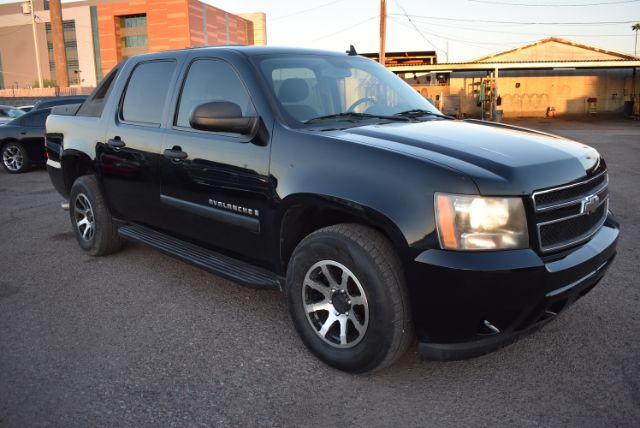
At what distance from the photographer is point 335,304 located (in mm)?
3039

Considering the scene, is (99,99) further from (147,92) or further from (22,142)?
(22,142)

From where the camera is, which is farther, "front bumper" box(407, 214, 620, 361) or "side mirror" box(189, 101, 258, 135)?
"side mirror" box(189, 101, 258, 135)

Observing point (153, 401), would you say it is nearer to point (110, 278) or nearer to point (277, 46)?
point (110, 278)

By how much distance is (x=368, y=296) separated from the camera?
279cm

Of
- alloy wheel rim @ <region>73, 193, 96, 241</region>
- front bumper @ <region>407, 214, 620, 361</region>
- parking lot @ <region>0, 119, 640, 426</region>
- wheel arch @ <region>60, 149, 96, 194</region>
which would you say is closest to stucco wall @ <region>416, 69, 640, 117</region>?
wheel arch @ <region>60, 149, 96, 194</region>

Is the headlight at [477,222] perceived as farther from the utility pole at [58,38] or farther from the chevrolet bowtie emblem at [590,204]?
the utility pole at [58,38]

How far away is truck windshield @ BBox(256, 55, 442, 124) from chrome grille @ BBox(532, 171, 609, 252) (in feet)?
4.32

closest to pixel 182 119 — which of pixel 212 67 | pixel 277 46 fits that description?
pixel 212 67

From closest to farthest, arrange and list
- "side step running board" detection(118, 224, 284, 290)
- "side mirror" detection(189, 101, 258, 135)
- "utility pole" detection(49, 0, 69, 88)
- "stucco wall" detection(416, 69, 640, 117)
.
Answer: "side mirror" detection(189, 101, 258, 135), "side step running board" detection(118, 224, 284, 290), "utility pole" detection(49, 0, 69, 88), "stucco wall" detection(416, 69, 640, 117)

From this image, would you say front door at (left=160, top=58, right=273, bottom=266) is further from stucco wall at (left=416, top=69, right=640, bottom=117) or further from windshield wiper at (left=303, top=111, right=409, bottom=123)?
stucco wall at (left=416, top=69, right=640, bottom=117)

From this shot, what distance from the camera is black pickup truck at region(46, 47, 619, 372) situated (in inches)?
101

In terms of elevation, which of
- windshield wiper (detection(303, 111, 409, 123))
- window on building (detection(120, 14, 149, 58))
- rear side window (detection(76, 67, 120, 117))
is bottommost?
windshield wiper (detection(303, 111, 409, 123))

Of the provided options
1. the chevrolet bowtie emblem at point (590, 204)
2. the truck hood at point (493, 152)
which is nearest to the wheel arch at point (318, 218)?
the truck hood at point (493, 152)

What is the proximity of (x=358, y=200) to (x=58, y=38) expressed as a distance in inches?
1691
